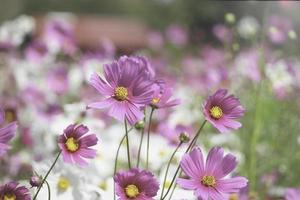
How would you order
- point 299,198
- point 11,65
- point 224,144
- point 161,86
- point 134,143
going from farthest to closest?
point 11,65 → point 134,143 → point 224,144 → point 299,198 → point 161,86

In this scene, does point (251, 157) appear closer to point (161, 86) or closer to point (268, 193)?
point (268, 193)

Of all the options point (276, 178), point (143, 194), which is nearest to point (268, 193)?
point (276, 178)

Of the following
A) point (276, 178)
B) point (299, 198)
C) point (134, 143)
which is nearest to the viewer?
point (299, 198)

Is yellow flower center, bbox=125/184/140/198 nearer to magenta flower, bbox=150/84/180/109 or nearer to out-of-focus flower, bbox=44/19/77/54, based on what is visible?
magenta flower, bbox=150/84/180/109

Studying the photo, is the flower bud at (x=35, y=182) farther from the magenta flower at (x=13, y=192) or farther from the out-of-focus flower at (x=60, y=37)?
the out-of-focus flower at (x=60, y=37)

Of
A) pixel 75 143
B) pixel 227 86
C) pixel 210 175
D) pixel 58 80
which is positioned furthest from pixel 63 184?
pixel 58 80

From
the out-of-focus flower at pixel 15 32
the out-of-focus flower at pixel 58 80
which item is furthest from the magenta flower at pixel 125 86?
the out-of-focus flower at pixel 15 32

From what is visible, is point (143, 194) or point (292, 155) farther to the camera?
point (292, 155)
